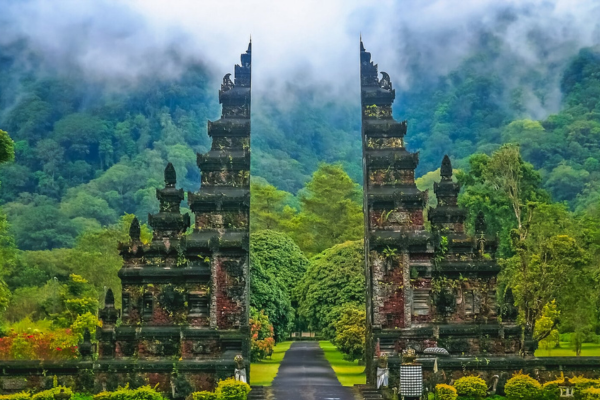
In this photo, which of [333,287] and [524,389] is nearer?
[524,389]

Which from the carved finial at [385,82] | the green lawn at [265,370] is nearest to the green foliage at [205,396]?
the green lawn at [265,370]

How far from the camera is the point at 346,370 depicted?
3853 centimetres

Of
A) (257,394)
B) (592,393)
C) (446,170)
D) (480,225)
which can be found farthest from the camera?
(446,170)

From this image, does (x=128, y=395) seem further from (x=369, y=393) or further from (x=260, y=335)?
(x=260, y=335)

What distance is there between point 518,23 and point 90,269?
92884mm

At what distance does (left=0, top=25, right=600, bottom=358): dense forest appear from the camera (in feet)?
194

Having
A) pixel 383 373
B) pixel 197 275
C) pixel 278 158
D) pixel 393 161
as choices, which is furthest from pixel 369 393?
pixel 278 158

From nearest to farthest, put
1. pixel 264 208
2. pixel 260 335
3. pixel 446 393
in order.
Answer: pixel 446 393
pixel 260 335
pixel 264 208

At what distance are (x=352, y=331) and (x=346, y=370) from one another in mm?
2059

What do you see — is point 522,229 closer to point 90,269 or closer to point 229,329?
point 229,329

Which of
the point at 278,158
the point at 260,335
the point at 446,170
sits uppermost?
the point at 278,158

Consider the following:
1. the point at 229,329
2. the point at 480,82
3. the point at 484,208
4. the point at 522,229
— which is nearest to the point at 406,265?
the point at 229,329

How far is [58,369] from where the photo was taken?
90.4ft

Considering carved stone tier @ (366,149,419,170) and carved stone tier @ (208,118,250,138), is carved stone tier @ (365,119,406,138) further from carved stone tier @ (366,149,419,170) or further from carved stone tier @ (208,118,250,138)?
carved stone tier @ (208,118,250,138)
